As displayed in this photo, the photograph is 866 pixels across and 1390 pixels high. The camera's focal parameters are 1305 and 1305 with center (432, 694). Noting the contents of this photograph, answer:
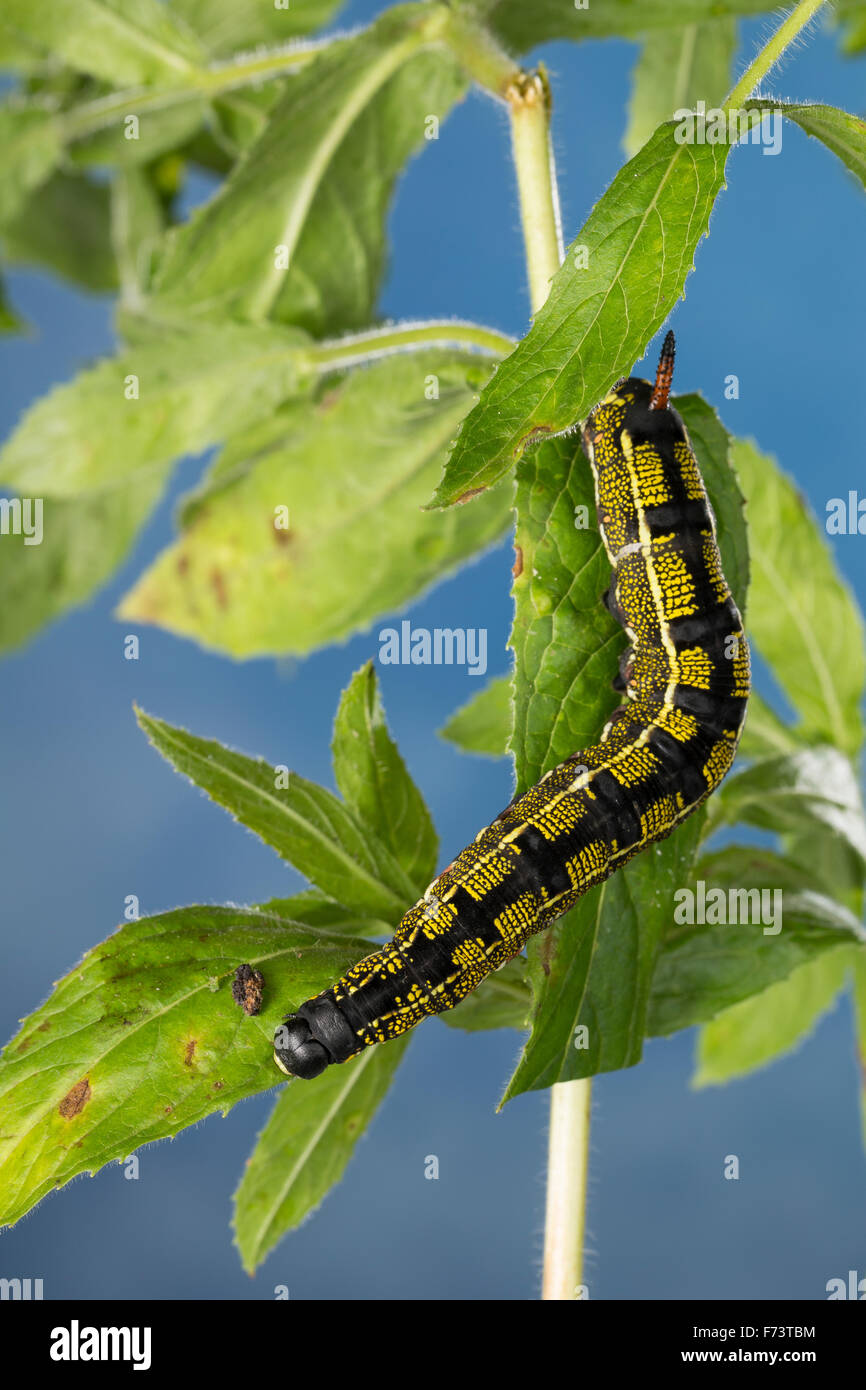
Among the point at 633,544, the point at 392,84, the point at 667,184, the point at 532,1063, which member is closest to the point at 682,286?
the point at 667,184

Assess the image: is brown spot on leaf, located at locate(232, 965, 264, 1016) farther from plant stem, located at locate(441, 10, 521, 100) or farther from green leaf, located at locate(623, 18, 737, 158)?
green leaf, located at locate(623, 18, 737, 158)

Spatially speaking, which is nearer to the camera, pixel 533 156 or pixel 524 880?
pixel 524 880

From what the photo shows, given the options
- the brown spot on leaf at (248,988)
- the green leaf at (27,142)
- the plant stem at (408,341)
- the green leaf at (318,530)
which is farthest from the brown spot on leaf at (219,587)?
the brown spot on leaf at (248,988)

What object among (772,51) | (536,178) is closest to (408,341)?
(536,178)

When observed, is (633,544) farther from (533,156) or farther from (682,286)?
(533,156)

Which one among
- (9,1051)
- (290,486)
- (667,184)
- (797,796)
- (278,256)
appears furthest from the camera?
(290,486)

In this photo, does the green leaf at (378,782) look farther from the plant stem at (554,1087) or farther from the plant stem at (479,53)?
the plant stem at (479,53)

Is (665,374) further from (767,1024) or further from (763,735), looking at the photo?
(767,1024)
